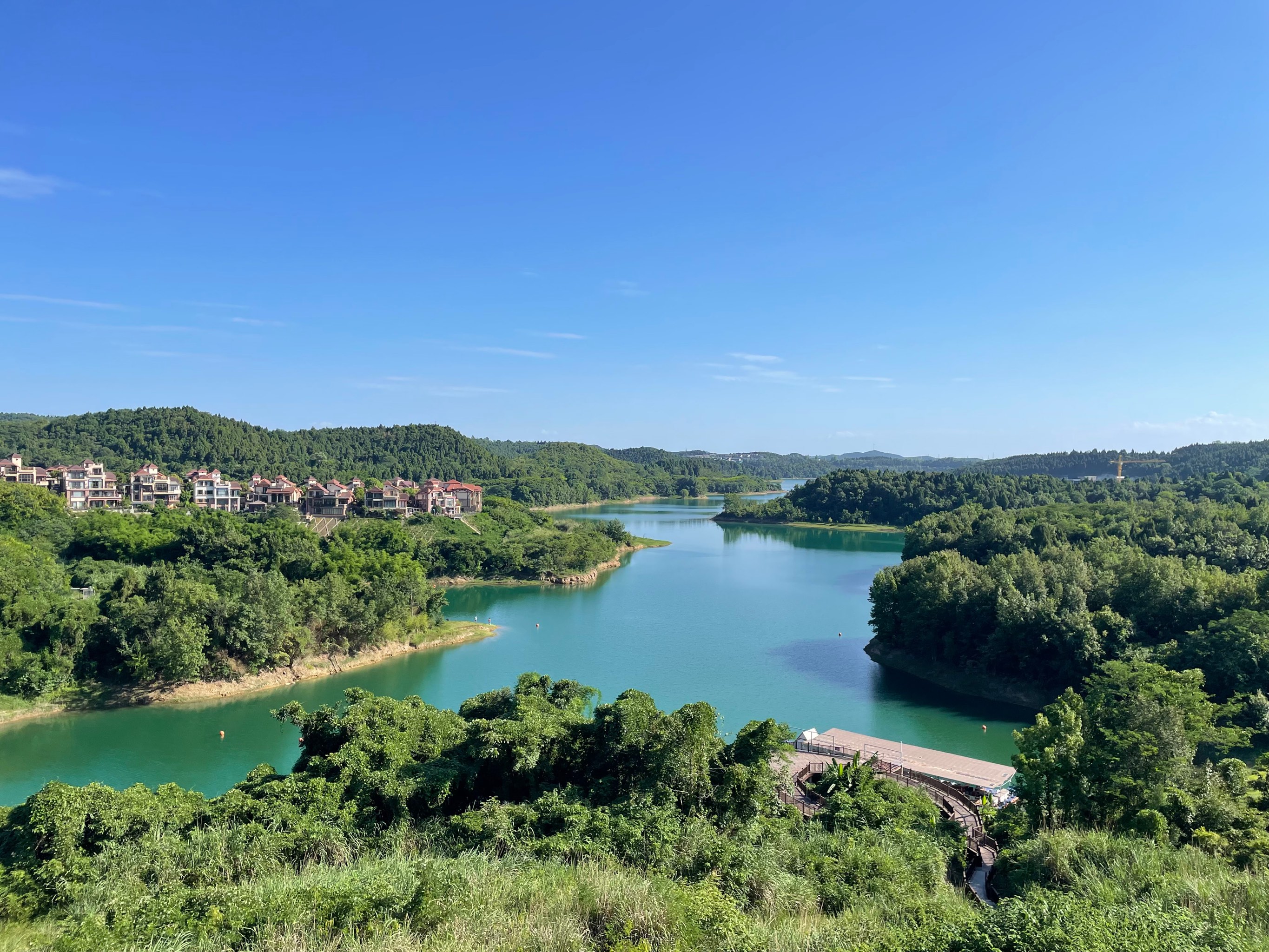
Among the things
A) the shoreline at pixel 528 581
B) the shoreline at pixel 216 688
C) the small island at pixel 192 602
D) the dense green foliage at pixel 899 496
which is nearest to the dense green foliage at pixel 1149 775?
the shoreline at pixel 216 688

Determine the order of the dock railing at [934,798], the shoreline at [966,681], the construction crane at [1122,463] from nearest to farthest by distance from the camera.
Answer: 1. the dock railing at [934,798]
2. the shoreline at [966,681]
3. the construction crane at [1122,463]

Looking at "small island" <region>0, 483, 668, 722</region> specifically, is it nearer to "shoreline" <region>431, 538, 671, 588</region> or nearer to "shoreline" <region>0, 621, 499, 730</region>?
"shoreline" <region>0, 621, 499, 730</region>

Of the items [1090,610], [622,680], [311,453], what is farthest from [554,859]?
[311,453]

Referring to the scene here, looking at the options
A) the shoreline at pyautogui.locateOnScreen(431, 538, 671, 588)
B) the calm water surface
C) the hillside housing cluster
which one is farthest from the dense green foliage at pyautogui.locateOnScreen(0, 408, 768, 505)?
the calm water surface

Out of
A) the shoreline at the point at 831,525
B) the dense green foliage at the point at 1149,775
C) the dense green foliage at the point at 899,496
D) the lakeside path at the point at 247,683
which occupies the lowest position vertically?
the lakeside path at the point at 247,683

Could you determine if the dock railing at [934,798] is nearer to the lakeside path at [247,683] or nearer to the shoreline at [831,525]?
the lakeside path at [247,683]

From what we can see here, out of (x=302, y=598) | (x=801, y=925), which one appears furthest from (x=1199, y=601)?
(x=302, y=598)
